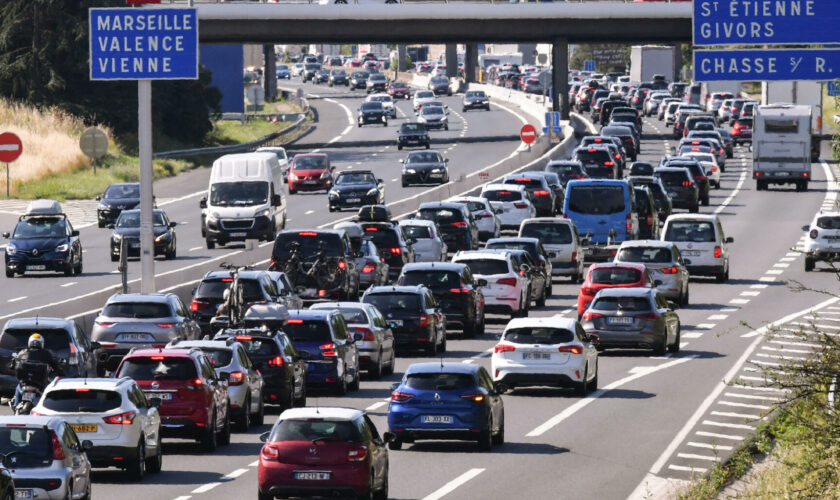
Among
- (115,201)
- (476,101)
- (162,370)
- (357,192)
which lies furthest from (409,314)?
(476,101)

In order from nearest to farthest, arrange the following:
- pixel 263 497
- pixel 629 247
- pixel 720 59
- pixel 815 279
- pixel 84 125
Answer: pixel 263 497
pixel 720 59
pixel 629 247
pixel 815 279
pixel 84 125

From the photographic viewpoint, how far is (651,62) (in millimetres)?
164375

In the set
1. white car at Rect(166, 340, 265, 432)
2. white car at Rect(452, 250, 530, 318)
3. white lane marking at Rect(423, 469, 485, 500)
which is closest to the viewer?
white lane marking at Rect(423, 469, 485, 500)

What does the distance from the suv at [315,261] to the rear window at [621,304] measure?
8.48 metres

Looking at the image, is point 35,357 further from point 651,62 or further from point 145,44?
point 651,62

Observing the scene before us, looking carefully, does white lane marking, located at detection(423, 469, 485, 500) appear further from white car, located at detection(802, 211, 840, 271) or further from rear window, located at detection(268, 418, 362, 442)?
white car, located at detection(802, 211, 840, 271)

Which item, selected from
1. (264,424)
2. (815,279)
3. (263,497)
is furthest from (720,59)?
(815,279)

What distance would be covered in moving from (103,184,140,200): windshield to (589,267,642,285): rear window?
26368 millimetres

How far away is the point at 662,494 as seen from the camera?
22.3 metres

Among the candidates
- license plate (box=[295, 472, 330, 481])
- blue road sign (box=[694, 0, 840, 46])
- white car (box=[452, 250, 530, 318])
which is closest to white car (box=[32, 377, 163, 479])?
license plate (box=[295, 472, 330, 481])

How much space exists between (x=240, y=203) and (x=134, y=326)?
80.4 ft

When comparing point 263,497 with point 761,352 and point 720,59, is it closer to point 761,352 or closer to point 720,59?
point 720,59

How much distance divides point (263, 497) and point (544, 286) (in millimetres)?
27204

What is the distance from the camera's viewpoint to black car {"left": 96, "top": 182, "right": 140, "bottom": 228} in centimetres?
6556
